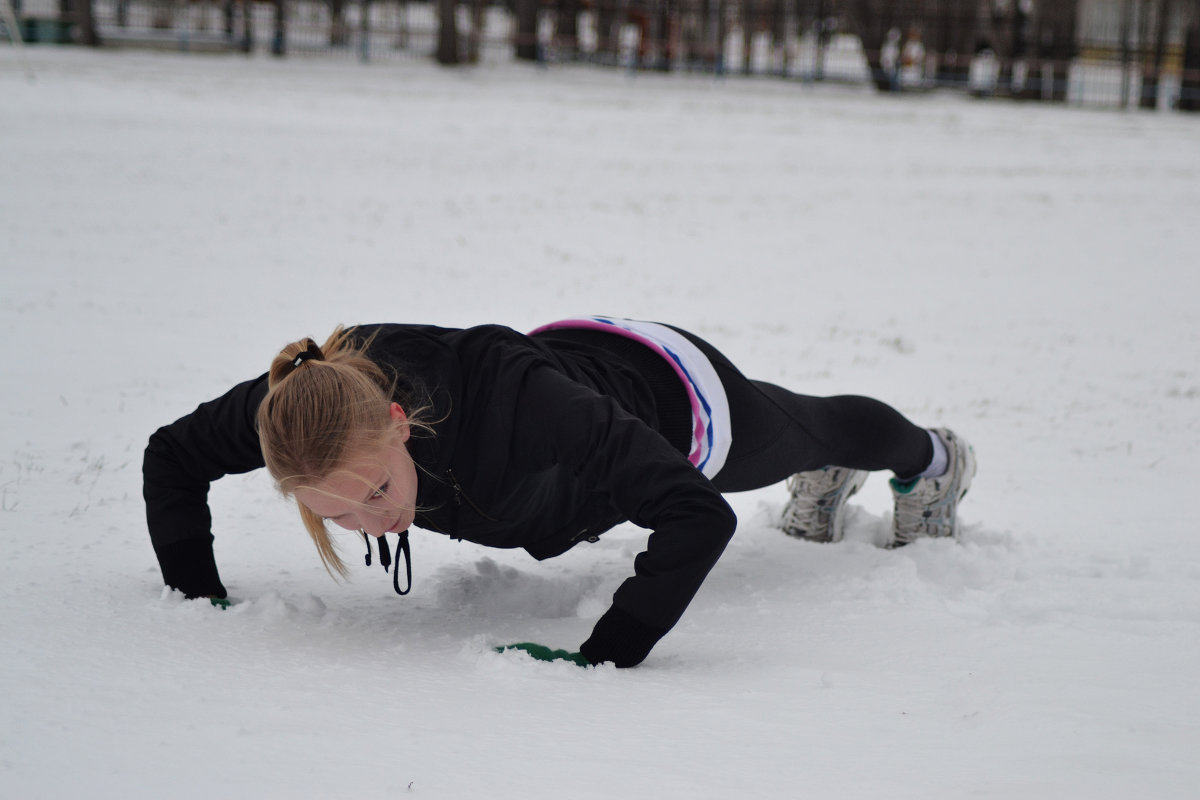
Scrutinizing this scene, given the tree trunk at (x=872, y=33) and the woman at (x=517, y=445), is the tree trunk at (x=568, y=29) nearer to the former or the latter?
the tree trunk at (x=872, y=33)

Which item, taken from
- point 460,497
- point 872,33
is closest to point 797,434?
point 460,497

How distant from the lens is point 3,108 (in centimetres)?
984

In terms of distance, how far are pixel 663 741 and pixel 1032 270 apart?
5.59 meters

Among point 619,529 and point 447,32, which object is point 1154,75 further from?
point 619,529

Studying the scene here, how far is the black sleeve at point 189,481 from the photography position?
2080 millimetres

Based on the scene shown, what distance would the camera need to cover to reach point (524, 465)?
1.95 m

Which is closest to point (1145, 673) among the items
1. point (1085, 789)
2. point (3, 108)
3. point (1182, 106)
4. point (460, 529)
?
point (1085, 789)

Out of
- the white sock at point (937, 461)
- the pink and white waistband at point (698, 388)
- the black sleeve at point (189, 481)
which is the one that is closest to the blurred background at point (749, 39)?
the white sock at point (937, 461)

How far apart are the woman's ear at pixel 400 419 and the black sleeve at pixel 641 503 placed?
0.69 feet

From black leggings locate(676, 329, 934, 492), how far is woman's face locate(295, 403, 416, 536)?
0.74 metres

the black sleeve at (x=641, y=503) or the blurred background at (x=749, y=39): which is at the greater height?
the blurred background at (x=749, y=39)

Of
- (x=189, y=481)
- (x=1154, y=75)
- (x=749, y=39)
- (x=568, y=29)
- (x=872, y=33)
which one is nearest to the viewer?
(x=189, y=481)

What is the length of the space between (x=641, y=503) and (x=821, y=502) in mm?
1074

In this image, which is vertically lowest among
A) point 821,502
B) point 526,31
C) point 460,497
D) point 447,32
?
point 821,502
